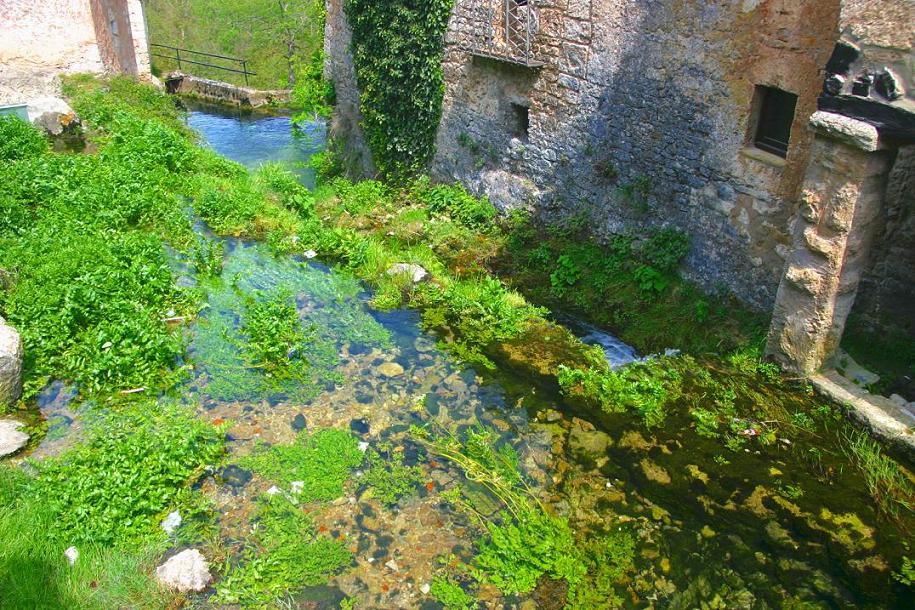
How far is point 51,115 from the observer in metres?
12.9

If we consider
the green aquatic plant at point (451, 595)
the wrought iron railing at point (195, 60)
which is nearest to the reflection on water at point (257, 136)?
the wrought iron railing at point (195, 60)

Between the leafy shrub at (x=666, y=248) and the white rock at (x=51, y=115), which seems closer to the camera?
the leafy shrub at (x=666, y=248)

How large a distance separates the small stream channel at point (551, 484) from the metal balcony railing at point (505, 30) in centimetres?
415

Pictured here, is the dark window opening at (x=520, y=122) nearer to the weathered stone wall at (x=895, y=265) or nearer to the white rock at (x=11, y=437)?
the weathered stone wall at (x=895, y=265)

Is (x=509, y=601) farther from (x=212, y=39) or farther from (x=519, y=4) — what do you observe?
(x=212, y=39)

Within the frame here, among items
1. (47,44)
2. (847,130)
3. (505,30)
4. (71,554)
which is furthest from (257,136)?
(847,130)

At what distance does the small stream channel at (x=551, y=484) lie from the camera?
526 centimetres

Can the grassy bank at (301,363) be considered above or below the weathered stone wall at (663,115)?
below

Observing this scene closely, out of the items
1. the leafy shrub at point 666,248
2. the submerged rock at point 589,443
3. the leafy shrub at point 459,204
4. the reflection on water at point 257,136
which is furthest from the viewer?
the reflection on water at point 257,136

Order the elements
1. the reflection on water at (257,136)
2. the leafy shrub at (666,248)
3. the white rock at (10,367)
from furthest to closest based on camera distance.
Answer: the reflection on water at (257,136) < the leafy shrub at (666,248) < the white rock at (10,367)

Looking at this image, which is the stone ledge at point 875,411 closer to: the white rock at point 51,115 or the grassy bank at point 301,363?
the grassy bank at point 301,363

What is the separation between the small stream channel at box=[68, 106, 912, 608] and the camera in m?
5.26

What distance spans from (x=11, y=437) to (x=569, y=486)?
15.8 ft

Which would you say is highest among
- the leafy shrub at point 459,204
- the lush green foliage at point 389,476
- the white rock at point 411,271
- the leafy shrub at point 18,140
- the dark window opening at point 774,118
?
the dark window opening at point 774,118
